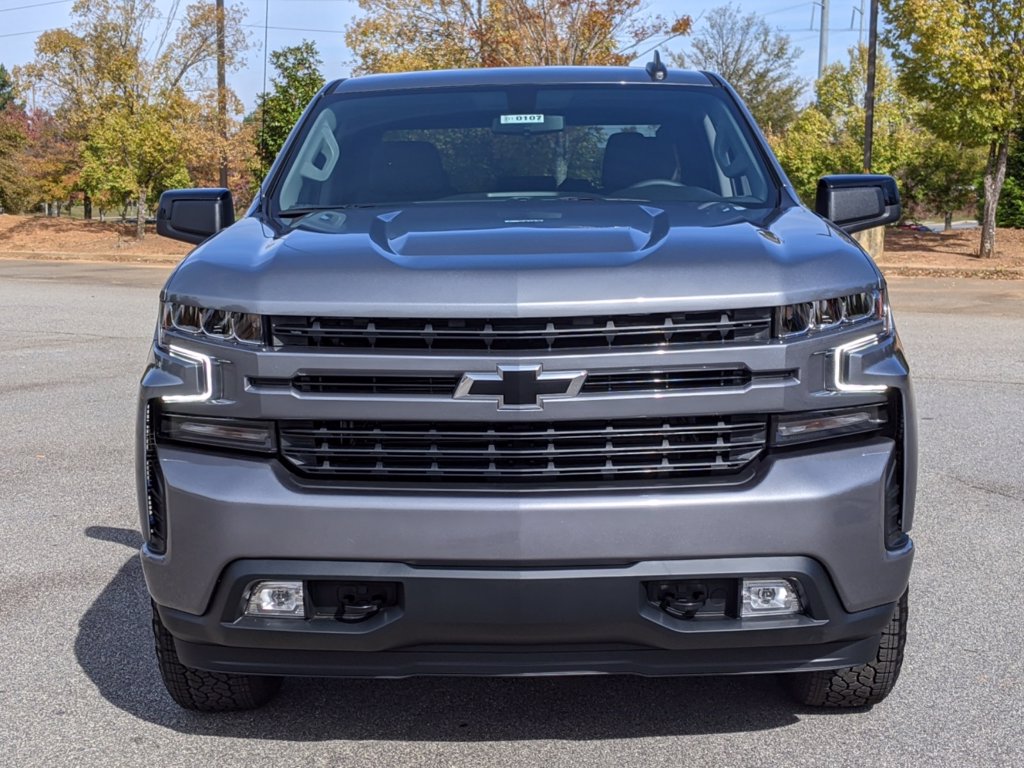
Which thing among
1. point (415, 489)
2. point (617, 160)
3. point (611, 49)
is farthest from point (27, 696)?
point (611, 49)

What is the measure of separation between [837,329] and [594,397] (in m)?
0.64

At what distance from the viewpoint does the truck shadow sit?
3744 mm

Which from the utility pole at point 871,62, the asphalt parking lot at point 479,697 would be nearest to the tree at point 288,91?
the utility pole at point 871,62

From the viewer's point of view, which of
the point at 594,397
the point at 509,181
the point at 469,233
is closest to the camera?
the point at 594,397

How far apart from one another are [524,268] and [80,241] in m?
37.8

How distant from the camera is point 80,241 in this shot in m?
38.7

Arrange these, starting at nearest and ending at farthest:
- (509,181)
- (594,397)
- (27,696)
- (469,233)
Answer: (594,397) < (469,233) < (27,696) < (509,181)

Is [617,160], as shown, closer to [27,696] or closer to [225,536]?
[225,536]

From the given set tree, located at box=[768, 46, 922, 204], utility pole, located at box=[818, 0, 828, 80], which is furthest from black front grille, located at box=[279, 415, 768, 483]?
utility pole, located at box=[818, 0, 828, 80]

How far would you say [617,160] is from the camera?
186 inches

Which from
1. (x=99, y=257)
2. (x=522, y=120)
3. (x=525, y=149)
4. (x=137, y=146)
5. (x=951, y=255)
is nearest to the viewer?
(x=525, y=149)

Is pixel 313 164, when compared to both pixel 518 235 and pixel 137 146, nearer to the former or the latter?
pixel 518 235

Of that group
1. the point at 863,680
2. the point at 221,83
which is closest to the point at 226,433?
the point at 863,680

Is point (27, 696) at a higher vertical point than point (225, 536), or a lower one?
lower
